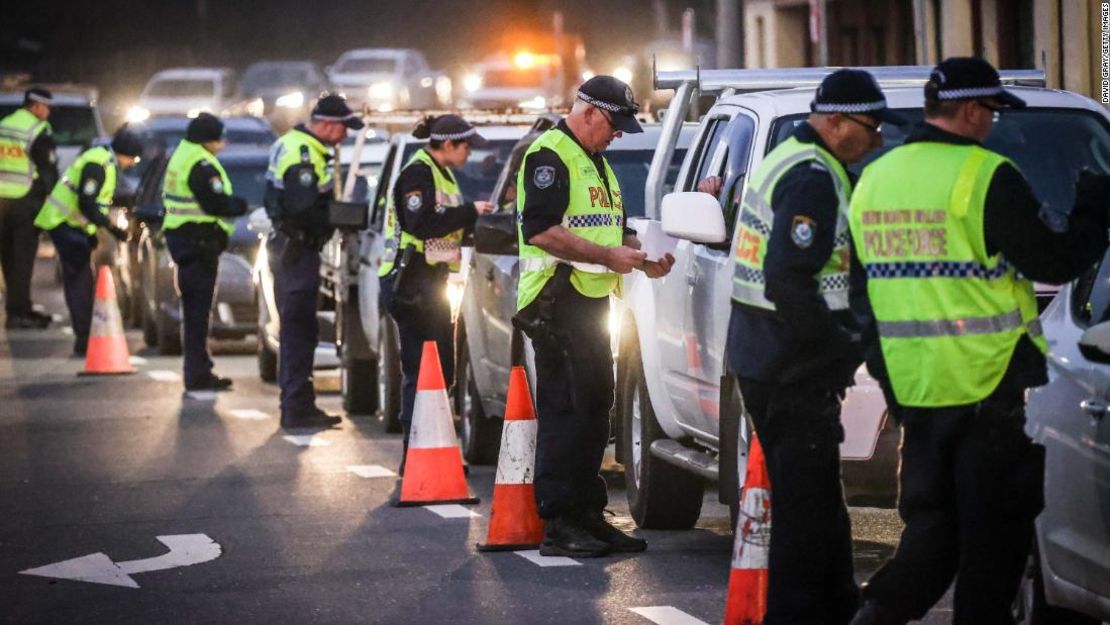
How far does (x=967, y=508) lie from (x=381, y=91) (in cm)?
4509

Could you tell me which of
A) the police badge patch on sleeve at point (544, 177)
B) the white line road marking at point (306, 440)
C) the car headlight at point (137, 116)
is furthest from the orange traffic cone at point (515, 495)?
the car headlight at point (137, 116)

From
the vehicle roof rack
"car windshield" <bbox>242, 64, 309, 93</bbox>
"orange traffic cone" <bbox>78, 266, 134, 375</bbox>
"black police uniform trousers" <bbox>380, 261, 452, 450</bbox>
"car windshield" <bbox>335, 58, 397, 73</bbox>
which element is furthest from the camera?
"car windshield" <bbox>335, 58, 397, 73</bbox>

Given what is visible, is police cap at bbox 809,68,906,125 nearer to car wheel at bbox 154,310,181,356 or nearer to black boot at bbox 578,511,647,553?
black boot at bbox 578,511,647,553

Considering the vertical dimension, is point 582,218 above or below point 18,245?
above

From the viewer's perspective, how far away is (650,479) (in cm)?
1053

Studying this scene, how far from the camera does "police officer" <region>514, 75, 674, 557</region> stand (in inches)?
379

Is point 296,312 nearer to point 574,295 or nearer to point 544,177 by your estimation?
point 574,295

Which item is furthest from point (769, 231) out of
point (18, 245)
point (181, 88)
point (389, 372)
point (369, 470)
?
point (181, 88)

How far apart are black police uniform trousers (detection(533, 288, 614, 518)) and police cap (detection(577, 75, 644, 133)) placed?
69cm

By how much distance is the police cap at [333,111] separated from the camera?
47.7 ft

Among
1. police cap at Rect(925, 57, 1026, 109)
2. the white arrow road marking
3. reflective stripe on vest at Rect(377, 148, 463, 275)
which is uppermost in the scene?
police cap at Rect(925, 57, 1026, 109)

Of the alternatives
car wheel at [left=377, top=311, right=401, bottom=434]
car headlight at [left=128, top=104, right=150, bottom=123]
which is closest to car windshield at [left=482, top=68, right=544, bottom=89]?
car headlight at [left=128, top=104, right=150, bottom=123]

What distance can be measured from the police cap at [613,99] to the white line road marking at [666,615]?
78.3 inches

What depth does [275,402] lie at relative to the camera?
16.8m
